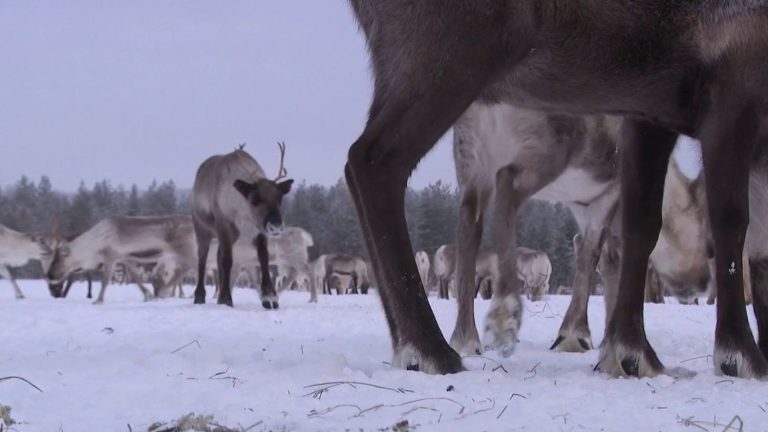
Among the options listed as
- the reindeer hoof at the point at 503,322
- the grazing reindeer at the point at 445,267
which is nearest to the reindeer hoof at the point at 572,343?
the reindeer hoof at the point at 503,322

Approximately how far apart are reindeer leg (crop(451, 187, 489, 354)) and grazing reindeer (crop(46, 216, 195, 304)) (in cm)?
1857

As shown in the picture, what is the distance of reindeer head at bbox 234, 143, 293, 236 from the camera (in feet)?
44.0

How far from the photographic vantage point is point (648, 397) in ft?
8.32

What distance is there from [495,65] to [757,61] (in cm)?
99

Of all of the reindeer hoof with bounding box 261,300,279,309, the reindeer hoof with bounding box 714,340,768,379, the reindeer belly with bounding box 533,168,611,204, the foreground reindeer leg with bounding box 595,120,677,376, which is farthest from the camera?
the reindeer hoof with bounding box 261,300,279,309

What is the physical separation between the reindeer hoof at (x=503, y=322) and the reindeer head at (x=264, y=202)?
8.82 m

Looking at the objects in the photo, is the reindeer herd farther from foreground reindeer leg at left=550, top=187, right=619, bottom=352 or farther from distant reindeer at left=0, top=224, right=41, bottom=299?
distant reindeer at left=0, top=224, right=41, bottom=299

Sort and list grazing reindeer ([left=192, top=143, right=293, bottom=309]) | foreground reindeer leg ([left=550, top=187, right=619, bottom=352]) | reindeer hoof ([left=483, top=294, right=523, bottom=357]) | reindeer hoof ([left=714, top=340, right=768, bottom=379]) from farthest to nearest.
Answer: grazing reindeer ([left=192, top=143, right=293, bottom=309]), foreground reindeer leg ([left=550, top=187, right=619, bottom=352]), reindeer hoof ([left=483, top=294, right=523, bottom=357]), reindeer hoof ([left=714, top=340, right=768, bottom=379])

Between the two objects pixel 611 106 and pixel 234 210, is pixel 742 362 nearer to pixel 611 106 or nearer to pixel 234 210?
pixel 611 106

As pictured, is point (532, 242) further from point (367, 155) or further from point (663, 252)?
point (367, 155)

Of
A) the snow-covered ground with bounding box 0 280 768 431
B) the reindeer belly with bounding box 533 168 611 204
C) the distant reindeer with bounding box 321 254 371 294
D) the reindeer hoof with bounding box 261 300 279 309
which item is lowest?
the snow-covered ground with bounding box 0 280 768 431

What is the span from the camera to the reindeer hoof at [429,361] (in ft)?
10.00

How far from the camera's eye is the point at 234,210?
47.0 ft

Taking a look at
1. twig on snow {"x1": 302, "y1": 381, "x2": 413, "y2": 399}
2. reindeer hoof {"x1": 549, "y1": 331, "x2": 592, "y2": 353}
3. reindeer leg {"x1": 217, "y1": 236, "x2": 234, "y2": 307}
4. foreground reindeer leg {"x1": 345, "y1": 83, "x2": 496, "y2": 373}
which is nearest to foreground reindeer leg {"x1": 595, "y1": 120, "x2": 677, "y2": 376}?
foreground reindeer leg {"x1": 345, "y1": 83, "x2": 496, "y2": 373}
